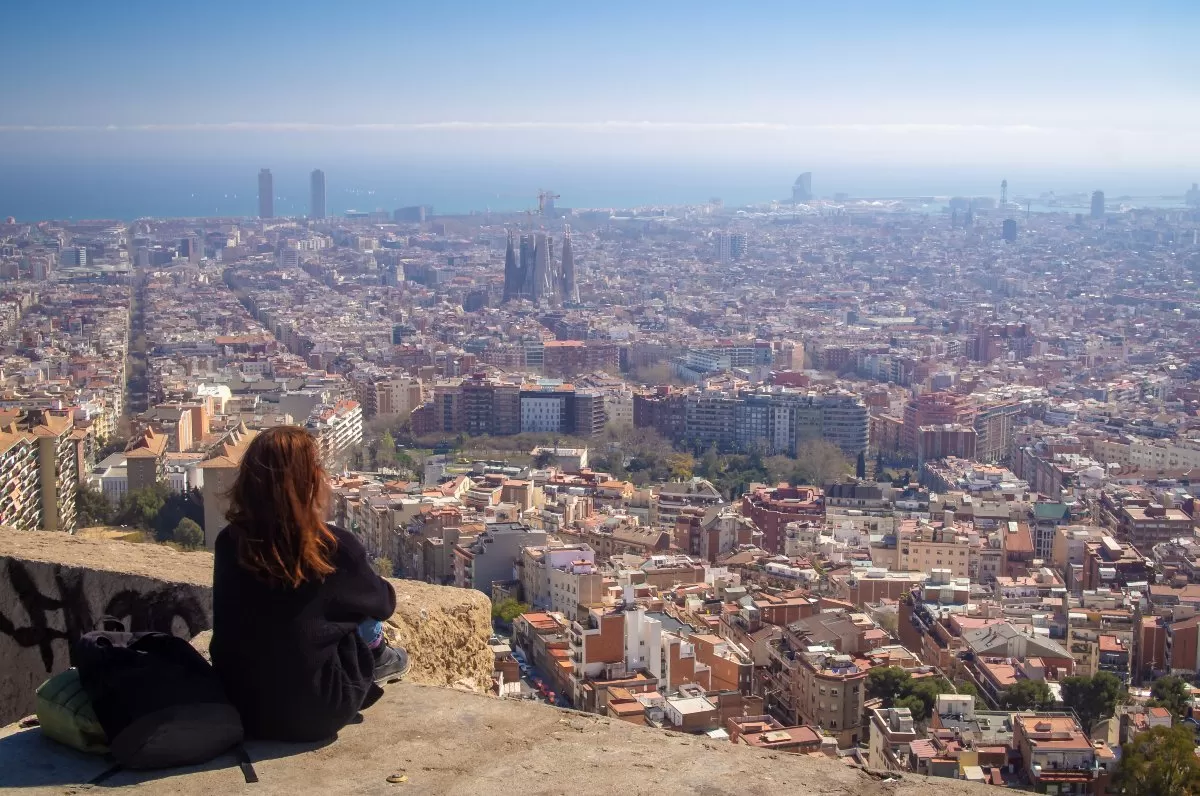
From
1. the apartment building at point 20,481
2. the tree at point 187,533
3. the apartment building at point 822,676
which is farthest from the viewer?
the apartment building at point 20,481

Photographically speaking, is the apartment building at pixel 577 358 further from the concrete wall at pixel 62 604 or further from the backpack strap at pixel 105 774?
the backpack strap at pixel 105 774

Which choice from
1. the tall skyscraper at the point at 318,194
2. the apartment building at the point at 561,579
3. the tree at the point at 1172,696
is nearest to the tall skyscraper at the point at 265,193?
the tall skyscraper at the point at 318,194

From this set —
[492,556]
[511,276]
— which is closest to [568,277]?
[511,276]

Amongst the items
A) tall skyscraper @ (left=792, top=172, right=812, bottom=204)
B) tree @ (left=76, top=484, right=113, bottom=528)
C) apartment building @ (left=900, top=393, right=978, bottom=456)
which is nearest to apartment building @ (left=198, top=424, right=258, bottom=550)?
tree @ (left=76, top=484, right=113, bottom=528)

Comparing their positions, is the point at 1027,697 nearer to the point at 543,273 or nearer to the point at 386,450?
the point at 386,450

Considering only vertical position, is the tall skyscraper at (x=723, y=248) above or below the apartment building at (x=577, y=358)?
above

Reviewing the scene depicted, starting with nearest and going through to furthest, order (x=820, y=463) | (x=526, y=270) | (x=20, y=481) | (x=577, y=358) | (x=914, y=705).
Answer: (x=914, y=705) < (x=20, y=481) < (x=820, y=463) < (x=577, y=358) < (x=526, y=270)

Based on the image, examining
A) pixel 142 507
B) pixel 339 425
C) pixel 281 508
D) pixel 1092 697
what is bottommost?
pixel 339 425

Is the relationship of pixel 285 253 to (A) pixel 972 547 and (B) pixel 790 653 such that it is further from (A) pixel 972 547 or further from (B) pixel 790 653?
(B) pixel 790 653
